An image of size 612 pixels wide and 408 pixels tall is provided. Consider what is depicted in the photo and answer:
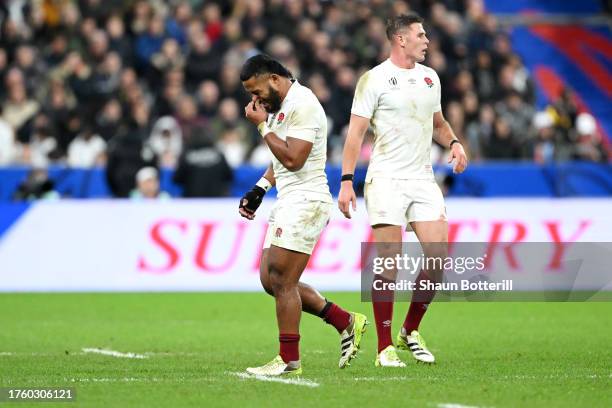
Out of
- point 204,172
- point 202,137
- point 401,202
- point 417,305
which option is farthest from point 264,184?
point 202,137

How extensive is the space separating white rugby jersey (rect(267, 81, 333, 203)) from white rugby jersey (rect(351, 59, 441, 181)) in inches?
30.2

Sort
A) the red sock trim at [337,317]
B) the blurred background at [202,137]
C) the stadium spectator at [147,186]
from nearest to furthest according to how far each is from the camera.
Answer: the red sock trim at [337,317] < the blurred background at [202,137] < the stadium spectator at [147,186]

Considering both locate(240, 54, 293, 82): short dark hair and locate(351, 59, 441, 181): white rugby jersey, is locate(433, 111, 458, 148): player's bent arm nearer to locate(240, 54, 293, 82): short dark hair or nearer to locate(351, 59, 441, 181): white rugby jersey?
locate(351, 59, 441, 181): white rugby jersey

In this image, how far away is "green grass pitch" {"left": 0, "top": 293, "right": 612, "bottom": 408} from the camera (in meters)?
8.51

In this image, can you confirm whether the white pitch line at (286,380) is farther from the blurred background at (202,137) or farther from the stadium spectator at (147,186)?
the stadium spectator at (147,186)

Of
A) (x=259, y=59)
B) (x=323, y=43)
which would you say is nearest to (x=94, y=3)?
(x=323, y=43)

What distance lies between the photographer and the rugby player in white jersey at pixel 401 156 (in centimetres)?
1035

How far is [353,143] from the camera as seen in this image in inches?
404

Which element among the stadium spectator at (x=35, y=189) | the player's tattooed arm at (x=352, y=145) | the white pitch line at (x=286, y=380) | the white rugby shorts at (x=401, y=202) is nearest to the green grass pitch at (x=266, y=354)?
the white pitch line at (x=286, y=380)

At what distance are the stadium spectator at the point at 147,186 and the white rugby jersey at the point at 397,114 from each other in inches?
368

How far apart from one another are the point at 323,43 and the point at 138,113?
4.18 metres

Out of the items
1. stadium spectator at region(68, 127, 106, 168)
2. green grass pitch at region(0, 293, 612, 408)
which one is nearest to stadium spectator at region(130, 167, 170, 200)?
stadium spectator at region(68, 127, 106, 168)

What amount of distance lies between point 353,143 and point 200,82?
43.0ft

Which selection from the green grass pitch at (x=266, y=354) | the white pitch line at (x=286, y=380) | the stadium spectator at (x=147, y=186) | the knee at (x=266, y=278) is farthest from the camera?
the stadium spectator at (x=147, y=186)
